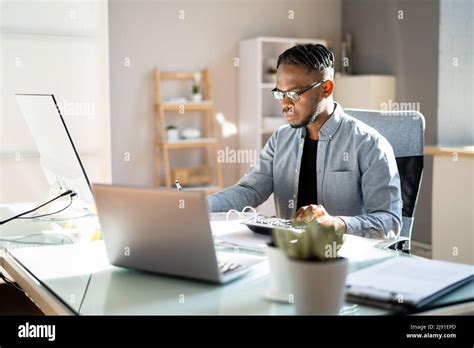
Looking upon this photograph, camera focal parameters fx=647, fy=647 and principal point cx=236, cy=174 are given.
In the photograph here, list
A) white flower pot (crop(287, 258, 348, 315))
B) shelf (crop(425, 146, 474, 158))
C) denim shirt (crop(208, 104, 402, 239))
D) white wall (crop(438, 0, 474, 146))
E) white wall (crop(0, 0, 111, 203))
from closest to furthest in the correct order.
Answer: white flower pot (crop(287, 258, 348, 315)), denim shirt (crop(208, 104, 402, 239)), shelf (crop(425, 146, 474, 158)), white wall (crop(0, 0, 111, 203)), white wall (crop(438, 0, 474, 146))

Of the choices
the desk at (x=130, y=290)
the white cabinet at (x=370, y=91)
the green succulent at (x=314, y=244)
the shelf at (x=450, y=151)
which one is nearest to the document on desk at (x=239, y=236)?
the desk at (x=130, y=290)

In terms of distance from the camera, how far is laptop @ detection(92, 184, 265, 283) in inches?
44.7

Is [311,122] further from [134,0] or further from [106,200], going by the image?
[134,0]

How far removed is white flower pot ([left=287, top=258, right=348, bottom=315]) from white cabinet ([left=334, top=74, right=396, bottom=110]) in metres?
3.39

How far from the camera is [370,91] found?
4.25 m

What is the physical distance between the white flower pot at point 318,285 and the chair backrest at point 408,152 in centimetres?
100

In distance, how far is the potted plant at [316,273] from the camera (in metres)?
0.98

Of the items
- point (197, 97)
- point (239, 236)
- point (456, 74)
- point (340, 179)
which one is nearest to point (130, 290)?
point (239, 236)

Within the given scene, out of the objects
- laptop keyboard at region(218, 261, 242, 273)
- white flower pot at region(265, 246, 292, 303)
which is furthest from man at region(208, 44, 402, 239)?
white flower pot at region(265, 246, 292, 303)

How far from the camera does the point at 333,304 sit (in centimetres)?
99

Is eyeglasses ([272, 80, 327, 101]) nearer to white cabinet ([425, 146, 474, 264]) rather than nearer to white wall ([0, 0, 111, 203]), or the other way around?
white cabinet ([425, 146, 474, 264])
